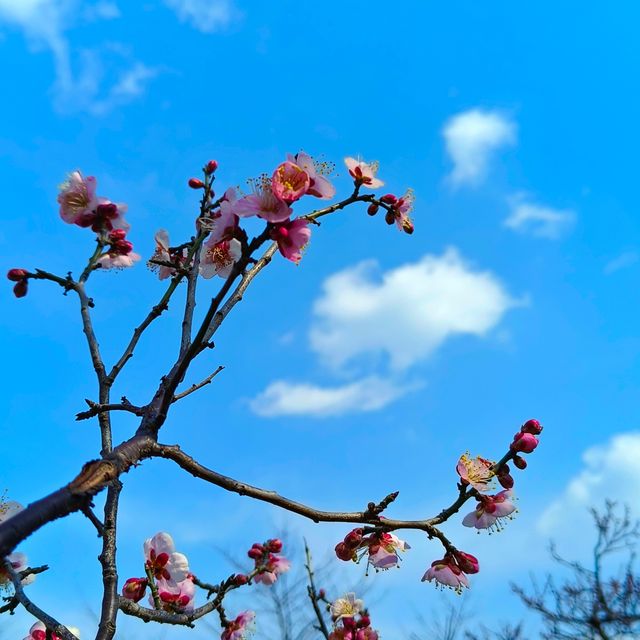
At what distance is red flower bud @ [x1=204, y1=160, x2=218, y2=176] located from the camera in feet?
6.62

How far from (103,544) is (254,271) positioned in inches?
32.7

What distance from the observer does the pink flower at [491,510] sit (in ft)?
5.62

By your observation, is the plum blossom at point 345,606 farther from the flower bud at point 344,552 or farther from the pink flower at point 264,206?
the pink flower at point 264,206

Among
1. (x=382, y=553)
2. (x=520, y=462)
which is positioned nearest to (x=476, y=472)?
(x=520, y=462)

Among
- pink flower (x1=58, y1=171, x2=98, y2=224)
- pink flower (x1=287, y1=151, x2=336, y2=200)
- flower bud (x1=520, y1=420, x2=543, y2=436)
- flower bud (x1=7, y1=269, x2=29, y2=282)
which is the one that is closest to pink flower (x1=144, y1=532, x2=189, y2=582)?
flower bud (x1=7, y1=269, x2=29, y2=282)

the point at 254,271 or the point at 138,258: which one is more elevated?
the point at 138,258

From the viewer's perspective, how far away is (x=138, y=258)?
1.92 m

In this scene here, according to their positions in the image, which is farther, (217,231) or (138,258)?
(138,258)

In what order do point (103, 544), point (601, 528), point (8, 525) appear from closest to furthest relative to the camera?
point (8, 525)
point (103, 544)
point (601, 528)

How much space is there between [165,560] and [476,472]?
1.04 m

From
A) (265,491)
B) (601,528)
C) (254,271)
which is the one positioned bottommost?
(265,491)

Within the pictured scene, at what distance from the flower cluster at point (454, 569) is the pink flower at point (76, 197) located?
4.43ft

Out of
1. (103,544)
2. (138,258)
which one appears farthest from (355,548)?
(138,258)

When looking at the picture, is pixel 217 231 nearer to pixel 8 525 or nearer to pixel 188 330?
pixel 188 330
